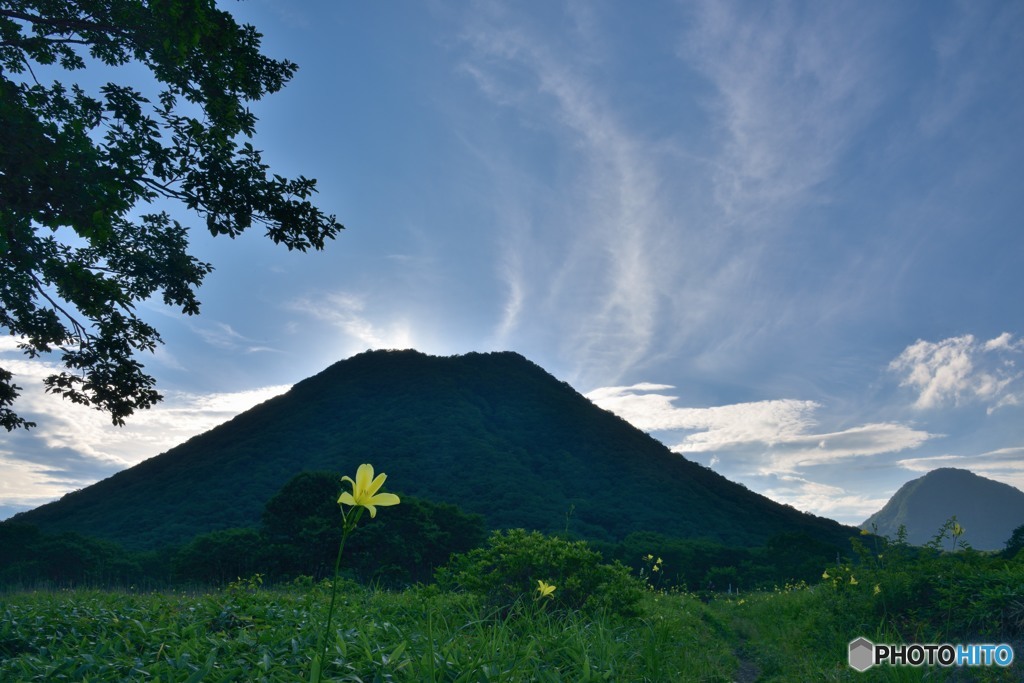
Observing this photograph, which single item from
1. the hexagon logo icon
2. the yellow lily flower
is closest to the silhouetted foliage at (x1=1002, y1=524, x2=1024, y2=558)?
the hexagon logo icon

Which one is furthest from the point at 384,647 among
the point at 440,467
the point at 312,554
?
the point at 440,467

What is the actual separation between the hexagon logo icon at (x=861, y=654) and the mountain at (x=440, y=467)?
35.5m

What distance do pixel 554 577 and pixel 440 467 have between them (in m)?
48.2

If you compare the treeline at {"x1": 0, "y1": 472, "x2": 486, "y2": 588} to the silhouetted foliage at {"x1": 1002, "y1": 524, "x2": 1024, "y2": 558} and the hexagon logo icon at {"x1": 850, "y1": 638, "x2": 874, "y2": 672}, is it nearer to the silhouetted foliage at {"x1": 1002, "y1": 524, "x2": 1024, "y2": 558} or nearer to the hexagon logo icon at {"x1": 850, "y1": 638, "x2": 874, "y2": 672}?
the silhouetted foliage at {"x1": 1002, "y1": 524, "x2": 1024, "y2": 558}

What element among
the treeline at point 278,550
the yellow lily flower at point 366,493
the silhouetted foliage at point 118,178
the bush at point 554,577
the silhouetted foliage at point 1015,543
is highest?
the silhouetted foliage at point 118,178

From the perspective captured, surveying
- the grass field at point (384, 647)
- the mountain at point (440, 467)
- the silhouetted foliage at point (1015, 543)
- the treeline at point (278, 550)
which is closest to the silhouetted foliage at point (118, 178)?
the grass field at point (384, 647)

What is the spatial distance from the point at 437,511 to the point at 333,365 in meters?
48.2

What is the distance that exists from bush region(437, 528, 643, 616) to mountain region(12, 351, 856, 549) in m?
35.6

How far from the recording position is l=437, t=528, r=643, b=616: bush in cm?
816

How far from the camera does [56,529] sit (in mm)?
45719

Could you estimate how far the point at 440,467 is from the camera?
181ft

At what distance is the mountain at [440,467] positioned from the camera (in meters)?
46.9

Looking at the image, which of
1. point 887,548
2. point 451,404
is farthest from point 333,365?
point 887,548

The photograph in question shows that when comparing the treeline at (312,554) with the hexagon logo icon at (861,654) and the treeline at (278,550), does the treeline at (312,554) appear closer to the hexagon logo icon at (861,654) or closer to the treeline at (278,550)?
the treeline at (278,550)
